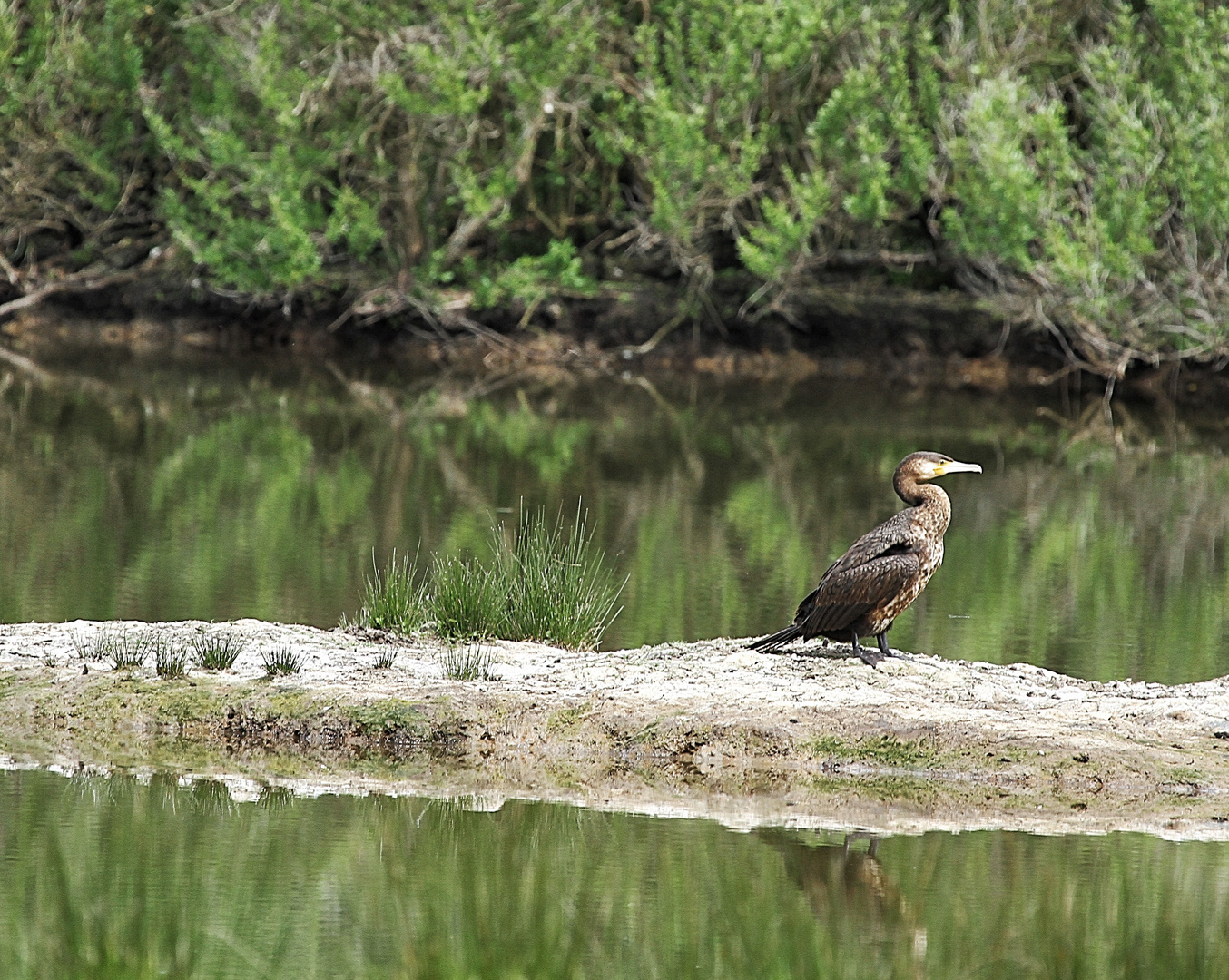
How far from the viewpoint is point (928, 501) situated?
1014cm

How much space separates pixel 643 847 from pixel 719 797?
0.84 m

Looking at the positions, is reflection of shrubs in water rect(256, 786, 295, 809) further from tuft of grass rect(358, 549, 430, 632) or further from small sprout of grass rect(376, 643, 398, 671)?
tuft of grass rect(358, 549, 430, 632)

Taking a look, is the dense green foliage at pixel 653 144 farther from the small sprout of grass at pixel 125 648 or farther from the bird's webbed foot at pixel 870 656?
the small sprout of grass at pixel 125 648

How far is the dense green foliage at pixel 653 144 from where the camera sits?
89.6 ft

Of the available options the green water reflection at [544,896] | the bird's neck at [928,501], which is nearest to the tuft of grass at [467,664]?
the green water reflection at [544,896]

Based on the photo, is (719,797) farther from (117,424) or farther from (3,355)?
(3,355)

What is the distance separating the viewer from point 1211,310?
27422mm

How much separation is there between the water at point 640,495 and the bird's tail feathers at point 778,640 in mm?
2032

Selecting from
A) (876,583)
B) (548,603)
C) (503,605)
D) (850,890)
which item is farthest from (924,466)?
(850,890)

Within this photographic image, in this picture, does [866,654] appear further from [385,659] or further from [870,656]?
[385,659]

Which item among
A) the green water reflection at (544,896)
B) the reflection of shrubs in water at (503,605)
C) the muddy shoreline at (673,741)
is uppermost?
the reflection of shrubs in water at (503,605)

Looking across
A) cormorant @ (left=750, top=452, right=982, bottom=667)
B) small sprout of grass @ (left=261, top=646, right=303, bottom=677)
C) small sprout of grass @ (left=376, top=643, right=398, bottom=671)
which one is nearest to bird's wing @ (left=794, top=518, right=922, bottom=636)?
cormorant @ (left=750, top=452, right=982, bottom=667)

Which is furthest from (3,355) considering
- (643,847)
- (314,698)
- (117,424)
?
(643,847)

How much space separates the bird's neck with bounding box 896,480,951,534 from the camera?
1003 centimetres
